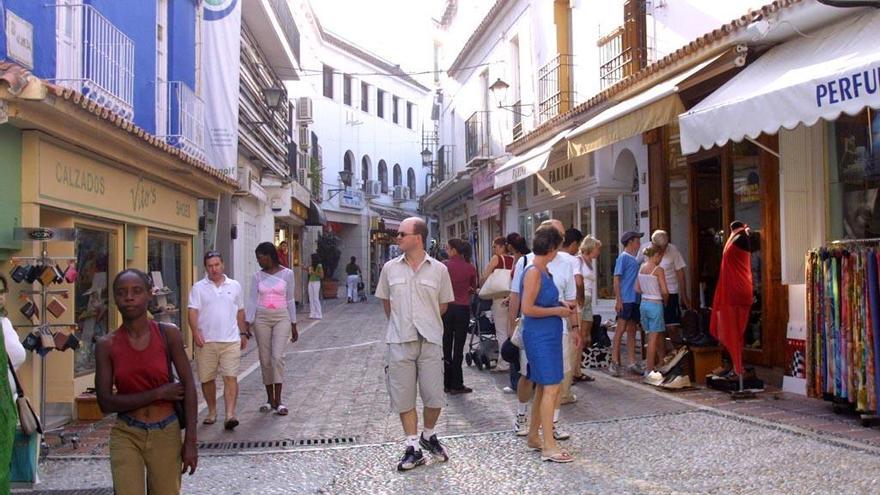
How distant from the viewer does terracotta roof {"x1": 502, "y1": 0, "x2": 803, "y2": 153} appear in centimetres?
832

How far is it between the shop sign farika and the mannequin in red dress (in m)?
6.27

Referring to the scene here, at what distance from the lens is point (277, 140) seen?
23.6 meters

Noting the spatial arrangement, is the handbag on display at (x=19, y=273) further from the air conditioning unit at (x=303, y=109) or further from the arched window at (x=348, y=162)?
the arched window at (x=348, y=162)

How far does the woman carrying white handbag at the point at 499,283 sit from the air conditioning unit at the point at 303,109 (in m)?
21.0

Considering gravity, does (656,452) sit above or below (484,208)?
below

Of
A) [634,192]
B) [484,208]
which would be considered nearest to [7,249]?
[634,192]

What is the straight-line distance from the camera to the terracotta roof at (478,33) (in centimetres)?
2214

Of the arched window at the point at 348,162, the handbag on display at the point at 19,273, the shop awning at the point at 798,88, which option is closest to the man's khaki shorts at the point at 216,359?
the handbag on display at the point at 19,273

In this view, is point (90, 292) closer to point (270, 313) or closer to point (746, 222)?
point (270, 313)

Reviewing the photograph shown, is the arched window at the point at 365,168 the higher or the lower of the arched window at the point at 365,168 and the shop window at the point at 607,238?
the higher

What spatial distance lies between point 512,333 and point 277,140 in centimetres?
1758

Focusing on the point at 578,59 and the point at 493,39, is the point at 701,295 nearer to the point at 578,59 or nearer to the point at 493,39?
the point at 578,59

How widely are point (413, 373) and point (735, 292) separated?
377 cm

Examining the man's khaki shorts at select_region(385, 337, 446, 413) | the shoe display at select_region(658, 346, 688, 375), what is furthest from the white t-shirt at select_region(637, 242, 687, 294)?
the man's khaki shorts at select_region(385, 337, 446, 413)
